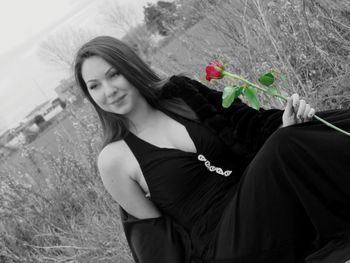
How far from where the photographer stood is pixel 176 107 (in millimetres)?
2316

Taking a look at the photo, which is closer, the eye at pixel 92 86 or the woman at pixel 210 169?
the woman at pixel 210 169

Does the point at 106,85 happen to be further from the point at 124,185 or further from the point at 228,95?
the point at 228,95

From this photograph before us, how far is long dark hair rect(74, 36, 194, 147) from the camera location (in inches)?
84.0

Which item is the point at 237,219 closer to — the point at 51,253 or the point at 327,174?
the point at 327,174

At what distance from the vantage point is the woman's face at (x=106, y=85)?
2096 mm

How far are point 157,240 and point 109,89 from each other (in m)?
0.78

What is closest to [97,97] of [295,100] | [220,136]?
[220,136]

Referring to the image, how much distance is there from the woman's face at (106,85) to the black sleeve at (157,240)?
0.56 meters

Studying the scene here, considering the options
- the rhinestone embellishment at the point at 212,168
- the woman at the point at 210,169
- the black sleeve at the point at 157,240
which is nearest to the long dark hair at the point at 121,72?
the woman at the point at 210,169

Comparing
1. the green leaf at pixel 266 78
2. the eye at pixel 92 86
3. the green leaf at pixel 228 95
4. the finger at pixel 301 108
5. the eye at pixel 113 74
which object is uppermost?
the eye at pixel 92 86

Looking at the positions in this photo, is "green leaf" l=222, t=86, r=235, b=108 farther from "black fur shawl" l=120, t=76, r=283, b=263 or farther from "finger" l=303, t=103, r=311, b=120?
"black fur shawl" l=120, t=76, r=283, b=263

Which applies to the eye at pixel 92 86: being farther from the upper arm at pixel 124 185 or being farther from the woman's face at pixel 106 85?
the upper arm at pixel 124 185

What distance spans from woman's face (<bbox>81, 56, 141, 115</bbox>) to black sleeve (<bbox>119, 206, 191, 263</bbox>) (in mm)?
557

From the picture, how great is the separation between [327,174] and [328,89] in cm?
165
